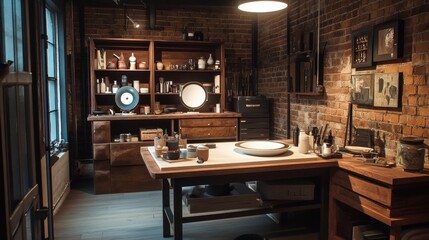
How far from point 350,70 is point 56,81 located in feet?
10.9

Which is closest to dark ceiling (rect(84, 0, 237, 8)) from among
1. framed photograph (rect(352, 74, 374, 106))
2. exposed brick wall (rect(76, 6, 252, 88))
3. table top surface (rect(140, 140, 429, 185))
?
exposed brick wall (rect(76, 6, 252, 88))

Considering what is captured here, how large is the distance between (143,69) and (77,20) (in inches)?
44.4

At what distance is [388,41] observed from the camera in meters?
2.70

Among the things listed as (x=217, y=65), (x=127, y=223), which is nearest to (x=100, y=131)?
(x=127, y=223)

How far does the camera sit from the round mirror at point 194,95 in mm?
4918

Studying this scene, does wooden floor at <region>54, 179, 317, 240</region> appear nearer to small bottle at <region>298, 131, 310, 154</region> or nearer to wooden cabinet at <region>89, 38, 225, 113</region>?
small bottle at <region>298, 131, 310, 154</region>

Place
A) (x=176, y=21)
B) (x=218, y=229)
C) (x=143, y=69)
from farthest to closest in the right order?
(x=176, y=21)
(x=143, y=69)
(x=218, y=229)

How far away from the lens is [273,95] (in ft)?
16.4

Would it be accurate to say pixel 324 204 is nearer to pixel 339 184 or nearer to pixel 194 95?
pixel 339 184

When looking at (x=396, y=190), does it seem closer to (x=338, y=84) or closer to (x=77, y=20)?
(x=338, y=84)

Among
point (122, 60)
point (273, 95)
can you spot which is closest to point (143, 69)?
point (122, 60)

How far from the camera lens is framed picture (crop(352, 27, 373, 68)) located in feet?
9.57

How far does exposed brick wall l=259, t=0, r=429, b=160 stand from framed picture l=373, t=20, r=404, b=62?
0.15 ft

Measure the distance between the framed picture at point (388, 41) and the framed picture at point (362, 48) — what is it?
2.7 inches
